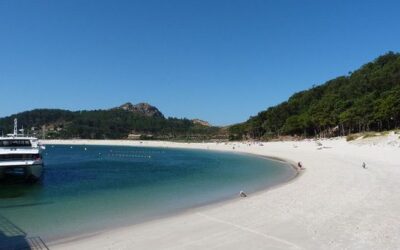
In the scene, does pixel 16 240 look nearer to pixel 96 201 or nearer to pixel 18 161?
pixel 96 201

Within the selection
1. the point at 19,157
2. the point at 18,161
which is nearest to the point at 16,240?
the point at 18,161

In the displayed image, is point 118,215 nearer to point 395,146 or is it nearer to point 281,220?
point 281,220

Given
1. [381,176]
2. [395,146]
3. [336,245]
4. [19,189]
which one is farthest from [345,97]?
[336,245]

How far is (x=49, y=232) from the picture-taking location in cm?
1700

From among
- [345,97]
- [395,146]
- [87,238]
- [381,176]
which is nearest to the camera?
[87,238]

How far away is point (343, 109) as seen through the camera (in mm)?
113312

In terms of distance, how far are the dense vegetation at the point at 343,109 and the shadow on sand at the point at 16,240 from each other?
8868 centimetres

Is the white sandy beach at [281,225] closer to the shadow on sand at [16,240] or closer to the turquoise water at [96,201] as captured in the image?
the shadow on sand at [16,240]

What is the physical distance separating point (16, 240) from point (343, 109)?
10960cm

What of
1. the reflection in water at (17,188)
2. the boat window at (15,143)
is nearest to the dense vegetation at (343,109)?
the boat window at (15,143)

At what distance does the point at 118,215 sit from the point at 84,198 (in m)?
7.34

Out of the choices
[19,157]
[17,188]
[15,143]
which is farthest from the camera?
[15,143]

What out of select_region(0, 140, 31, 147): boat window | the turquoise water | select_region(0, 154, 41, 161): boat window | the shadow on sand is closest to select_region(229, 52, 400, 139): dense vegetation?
the turquoise water

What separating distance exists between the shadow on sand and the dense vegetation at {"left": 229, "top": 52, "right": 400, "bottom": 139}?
88.7m
